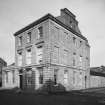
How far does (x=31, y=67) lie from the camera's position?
61.5 feet

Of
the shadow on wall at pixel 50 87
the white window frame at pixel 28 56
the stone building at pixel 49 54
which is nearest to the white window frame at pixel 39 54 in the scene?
the stone building at pixel 49 54

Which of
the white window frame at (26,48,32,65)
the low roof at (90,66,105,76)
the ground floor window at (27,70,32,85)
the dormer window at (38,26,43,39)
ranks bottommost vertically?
the low roof at (90,66,105,76)

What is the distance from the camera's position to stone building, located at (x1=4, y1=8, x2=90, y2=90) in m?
17.1

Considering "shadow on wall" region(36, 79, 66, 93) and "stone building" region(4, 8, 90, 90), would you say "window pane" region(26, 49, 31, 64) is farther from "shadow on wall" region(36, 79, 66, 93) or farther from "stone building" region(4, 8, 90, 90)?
"shadow on wall" region(36, 79, 66, 93)

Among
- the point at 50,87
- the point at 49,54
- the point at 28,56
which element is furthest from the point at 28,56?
the point at 50,87

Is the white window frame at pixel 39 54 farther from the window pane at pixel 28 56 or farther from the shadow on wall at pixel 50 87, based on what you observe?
the shadow on wall at pixel 50 87

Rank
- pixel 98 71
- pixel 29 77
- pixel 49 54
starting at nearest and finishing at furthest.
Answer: pixel 49 54 → pixel 29 77 → pixel 98 71

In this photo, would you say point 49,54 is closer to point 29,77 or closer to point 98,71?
point 29,77

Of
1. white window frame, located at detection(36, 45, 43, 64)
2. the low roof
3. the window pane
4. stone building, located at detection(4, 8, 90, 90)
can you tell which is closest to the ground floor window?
stone building, located at detection(4, 8, 90, 90)

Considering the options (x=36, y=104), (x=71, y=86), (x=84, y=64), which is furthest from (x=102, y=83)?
(x=36, y=104)

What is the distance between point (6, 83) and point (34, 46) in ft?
41.0

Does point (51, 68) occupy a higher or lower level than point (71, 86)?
higher

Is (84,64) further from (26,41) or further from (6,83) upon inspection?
(6,83)

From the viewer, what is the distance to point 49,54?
16.7 metres
